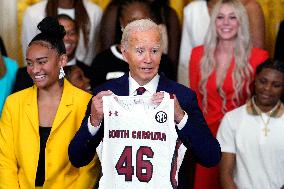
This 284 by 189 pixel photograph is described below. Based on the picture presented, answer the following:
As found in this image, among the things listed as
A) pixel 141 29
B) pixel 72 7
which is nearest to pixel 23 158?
pixel 141 29

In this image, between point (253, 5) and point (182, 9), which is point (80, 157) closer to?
point (253, 5)

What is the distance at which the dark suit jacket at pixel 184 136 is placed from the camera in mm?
3090

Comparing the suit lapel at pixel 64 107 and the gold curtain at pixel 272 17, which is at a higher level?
the gold curtain at pixel 272 17

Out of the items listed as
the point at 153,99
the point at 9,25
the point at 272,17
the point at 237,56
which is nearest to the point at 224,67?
the point at 237,56

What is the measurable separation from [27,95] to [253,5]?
202cm

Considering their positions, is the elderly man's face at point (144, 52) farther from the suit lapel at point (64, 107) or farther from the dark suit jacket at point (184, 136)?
the suit lapel at point (64, 107)

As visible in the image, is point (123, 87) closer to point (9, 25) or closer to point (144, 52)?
point (144, 52)

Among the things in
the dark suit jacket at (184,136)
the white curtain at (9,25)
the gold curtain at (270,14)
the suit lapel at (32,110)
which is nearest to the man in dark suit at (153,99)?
the dark suit jacket at (184,136)

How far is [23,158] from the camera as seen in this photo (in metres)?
3.36

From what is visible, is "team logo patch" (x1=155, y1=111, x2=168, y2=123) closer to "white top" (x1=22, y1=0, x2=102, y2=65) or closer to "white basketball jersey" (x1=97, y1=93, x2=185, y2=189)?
"white basketball jersey" (x1=97, y1=93, x2=185, y2=189)

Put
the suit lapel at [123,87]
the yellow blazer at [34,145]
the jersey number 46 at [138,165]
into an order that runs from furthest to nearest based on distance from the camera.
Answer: the yellow blazer at [34,145]
the suit lapel at [123,87]
the jersey number 46 at [138,165]

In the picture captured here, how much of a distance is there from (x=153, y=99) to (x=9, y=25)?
277 centimetres

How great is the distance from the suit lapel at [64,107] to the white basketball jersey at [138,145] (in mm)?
373

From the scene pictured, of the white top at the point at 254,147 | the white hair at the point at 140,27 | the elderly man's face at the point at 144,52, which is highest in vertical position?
the white hair at the point at 140,27
